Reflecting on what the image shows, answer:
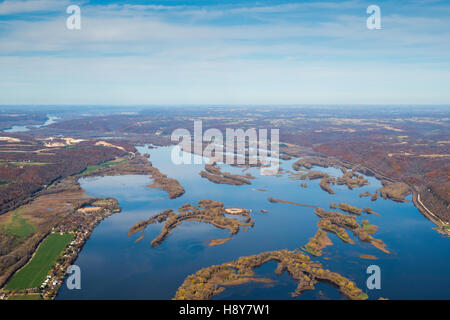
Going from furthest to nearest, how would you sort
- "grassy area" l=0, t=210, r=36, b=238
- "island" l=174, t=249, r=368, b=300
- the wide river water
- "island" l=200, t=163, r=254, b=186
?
1. "island" l=200, t=163, r=254, b=186
2. "grassy area" l=0, t=210, r=36, b=238
3. the wide river water
4. "island" l=174, t=249, r=368, b=300

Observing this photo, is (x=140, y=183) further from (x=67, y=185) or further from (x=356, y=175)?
(x=356, y=175)

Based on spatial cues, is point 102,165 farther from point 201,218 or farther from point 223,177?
point 201,218

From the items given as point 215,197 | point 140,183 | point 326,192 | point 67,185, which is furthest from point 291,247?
point 67,185

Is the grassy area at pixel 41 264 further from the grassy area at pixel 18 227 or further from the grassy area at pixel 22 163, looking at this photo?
the grassy area at pixel 22 163

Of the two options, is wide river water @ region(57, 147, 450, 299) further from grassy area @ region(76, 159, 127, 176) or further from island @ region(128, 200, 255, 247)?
grassy area @ region(76, 159, 127, 176)

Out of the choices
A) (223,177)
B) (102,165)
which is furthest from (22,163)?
(223,177)

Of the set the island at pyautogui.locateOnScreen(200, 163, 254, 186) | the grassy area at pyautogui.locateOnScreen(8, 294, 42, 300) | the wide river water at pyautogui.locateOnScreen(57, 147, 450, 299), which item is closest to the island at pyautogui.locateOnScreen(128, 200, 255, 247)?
the wide river water at pyautogui.locateOnScreen(57, 147, 450, 299)

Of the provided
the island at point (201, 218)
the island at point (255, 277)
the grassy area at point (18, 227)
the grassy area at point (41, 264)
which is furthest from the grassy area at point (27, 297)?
the grassy area at point (18, 227)
